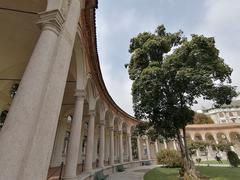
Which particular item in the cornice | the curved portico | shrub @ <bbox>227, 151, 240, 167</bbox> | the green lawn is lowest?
the green lawn

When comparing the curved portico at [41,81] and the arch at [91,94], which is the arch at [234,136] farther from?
the curved portico at [41,81]

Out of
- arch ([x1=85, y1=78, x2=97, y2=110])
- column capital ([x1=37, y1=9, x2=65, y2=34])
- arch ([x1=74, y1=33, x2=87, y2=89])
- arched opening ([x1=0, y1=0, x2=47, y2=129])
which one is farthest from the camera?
arch ([x1=85, y1=78, x2=97, y2=110])

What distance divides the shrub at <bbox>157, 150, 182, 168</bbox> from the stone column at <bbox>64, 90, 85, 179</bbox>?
738 inches

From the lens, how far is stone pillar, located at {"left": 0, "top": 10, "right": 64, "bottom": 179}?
257 centimetres

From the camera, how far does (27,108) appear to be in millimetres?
2973

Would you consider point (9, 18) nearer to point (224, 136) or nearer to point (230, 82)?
point (230, 82)

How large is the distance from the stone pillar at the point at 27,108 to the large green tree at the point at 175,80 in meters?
9.18

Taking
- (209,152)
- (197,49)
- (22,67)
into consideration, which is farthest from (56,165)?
(209,152)

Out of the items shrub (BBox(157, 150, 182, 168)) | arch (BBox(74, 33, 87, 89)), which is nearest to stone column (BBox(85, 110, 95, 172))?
arch (BBox(74, 33, 87, 89))

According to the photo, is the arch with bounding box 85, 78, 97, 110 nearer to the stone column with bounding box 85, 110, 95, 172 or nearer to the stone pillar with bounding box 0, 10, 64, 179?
the stone column with bounding box 85, 110, 95, 172

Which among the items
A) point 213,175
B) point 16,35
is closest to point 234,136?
point 213,175

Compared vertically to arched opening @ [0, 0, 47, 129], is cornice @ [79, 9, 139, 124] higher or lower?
higher

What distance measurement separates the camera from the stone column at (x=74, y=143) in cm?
678

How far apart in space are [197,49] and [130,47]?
6.59 metres
